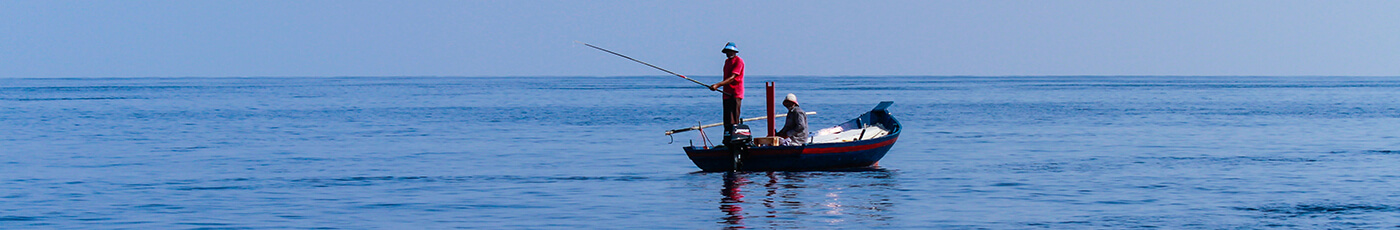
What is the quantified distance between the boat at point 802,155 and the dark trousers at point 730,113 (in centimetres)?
27

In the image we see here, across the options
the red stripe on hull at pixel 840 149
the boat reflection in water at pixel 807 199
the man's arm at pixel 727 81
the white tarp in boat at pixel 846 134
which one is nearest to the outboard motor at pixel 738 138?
the boat reflection in water at pixel 807 199

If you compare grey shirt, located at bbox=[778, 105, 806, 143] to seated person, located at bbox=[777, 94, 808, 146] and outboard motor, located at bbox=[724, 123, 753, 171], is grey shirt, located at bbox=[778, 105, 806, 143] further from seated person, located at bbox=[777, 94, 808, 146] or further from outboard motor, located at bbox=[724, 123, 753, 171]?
outboard motor, located at bbox=[724, 123, 753, 171]

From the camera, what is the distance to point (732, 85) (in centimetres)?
1931

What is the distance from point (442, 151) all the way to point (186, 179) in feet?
25.4

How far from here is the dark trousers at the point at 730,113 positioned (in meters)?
19.4

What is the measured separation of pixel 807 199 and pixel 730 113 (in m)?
2.98

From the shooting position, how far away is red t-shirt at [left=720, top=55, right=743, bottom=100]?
63.0 feet

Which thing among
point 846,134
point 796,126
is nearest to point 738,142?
point 796,126

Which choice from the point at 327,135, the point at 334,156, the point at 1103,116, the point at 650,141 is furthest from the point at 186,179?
the point at 1103,116

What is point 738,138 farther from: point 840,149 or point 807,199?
point 807,199

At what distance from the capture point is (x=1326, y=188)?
60.6ft

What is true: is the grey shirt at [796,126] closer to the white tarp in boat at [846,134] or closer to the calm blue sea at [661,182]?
the calm blue sea at [661,182]

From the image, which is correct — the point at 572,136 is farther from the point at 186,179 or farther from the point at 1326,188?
the point at 1326,188

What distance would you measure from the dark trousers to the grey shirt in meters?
0.88
